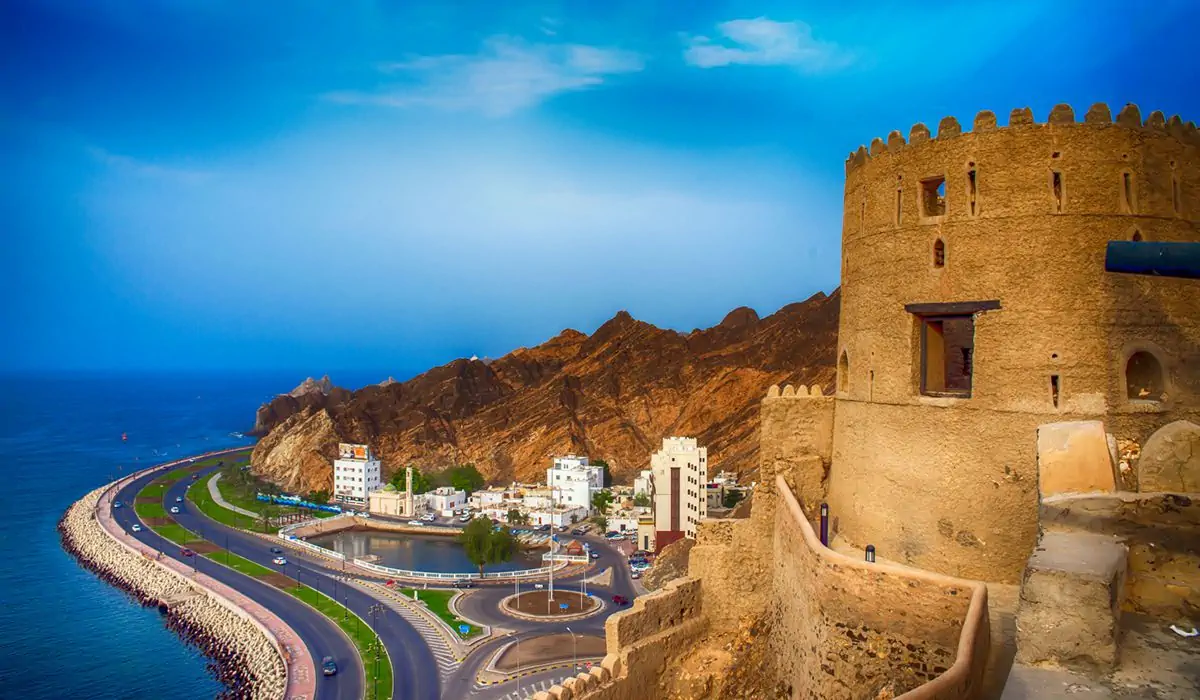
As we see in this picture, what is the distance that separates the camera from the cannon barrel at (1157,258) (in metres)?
7.67

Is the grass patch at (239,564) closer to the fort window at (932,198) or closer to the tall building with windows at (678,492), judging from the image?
the tall building with windows at (678,492)

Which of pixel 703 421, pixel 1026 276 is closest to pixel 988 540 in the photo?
pixel 1026 276

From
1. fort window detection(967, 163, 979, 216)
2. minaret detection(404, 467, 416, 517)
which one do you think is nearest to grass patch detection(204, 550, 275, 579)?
minaret detection(404, 467, 416, 517)

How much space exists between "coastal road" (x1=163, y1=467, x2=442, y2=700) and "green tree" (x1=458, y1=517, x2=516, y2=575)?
12.0 m

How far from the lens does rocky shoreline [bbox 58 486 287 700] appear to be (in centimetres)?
5691

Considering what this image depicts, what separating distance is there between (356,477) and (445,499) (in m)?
18.5

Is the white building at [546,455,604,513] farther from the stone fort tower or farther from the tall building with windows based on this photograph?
the stone fort tower

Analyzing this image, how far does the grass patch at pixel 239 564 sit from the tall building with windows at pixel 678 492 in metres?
36.9

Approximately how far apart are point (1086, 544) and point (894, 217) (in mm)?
8794

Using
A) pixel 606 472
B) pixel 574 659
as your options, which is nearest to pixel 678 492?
pixel 574 659

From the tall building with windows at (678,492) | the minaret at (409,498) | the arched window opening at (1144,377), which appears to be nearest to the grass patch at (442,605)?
the tall building with windows at (678,492)

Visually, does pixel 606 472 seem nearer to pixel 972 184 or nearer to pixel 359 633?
pixel 359 633

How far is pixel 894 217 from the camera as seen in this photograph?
16.7 m

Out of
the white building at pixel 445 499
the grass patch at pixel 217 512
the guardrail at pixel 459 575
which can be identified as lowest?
the guardrail at pixel 459 575
